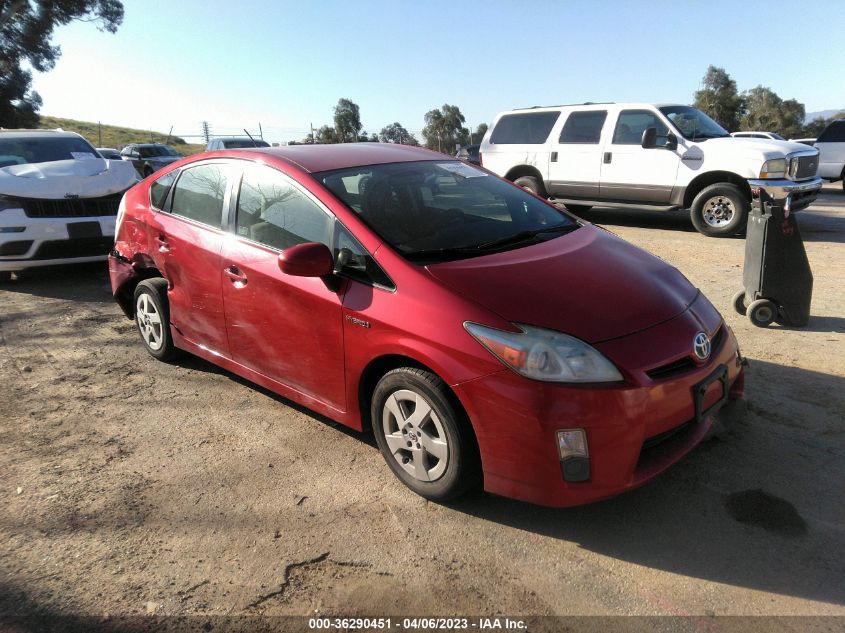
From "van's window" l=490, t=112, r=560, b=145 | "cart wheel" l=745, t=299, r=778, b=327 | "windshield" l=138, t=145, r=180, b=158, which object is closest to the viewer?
"cart wheel" l=745, t=299, r=778, b=327

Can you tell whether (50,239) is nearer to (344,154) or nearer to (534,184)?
(344,154)

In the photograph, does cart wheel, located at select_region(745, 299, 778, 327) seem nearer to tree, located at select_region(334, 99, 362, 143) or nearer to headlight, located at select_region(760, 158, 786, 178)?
headlight, located at select_region(760, 158, 786, 178)

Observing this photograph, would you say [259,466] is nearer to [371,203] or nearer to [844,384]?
[371,203]

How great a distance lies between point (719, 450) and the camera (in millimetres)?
3270

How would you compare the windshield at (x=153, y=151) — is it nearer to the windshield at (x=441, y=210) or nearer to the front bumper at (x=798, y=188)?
the front bumper at (x=798, y=188)

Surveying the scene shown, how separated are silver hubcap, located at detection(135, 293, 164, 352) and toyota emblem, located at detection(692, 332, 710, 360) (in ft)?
12.0

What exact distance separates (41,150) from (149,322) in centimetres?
484

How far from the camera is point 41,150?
26.2ft

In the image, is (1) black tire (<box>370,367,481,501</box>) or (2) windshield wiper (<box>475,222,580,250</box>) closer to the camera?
(1) black tire (<box>370,367,481,501</box>)

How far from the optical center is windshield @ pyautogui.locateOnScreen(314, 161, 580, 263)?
318 centimetres

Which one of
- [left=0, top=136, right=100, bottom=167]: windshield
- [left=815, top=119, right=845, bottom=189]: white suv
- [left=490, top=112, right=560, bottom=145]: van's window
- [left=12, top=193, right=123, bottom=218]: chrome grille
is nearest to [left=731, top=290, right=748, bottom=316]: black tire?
[left=490, top=112, right=560, bottom=145]: van's window

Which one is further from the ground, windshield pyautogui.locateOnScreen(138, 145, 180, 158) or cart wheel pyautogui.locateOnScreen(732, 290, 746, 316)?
windshield pyautogui.locateOnScreen(138, 145, 180, 158)

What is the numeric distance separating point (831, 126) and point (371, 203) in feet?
54.0

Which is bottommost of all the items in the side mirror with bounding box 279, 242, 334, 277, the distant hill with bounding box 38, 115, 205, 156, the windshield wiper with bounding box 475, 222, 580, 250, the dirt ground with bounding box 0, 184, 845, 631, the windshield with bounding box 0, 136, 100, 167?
the dirt ground with bounding box 0, 184, 845, 631
